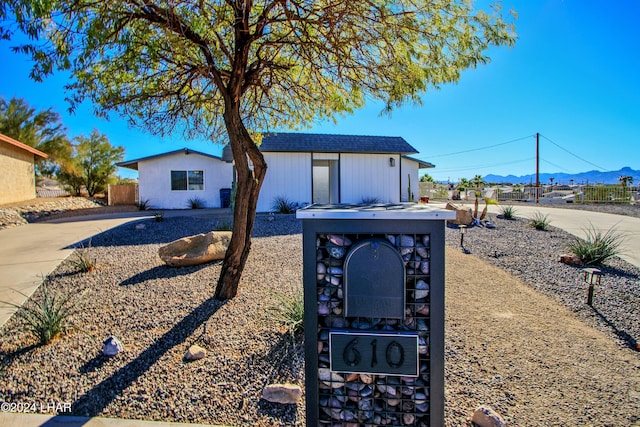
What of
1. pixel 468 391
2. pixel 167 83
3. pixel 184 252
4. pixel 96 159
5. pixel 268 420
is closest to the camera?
pixel 268 420

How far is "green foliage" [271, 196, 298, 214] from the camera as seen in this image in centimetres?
1402

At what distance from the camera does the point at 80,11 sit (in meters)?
3.50

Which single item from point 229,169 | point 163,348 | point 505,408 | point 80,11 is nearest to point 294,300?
point 163,348

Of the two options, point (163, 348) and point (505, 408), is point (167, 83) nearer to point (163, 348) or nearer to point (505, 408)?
point (163, 348)

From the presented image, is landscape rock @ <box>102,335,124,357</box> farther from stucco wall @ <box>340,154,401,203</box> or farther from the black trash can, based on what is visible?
the black trash can

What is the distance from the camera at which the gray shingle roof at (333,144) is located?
14.8m

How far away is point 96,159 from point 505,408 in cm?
2776

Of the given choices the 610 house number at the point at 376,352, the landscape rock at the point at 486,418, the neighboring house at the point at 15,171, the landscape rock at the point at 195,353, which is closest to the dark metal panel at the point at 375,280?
the 610 house number at the point at 376,352

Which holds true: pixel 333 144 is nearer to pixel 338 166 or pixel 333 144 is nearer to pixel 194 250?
pixel 338 166

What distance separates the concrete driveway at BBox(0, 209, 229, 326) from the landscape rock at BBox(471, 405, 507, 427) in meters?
4.76

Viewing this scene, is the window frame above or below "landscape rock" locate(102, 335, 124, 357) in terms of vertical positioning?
above

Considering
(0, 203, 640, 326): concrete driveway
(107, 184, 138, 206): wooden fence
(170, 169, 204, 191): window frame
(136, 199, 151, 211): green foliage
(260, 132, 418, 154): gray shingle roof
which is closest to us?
(0, 203, 640, 326): concrete driveway

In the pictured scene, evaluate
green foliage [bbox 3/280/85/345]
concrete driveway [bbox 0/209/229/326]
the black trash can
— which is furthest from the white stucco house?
green foliage [bbox 3/280/85/345]

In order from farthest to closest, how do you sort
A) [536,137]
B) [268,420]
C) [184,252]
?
[536,137], [184,252], [268,420]
